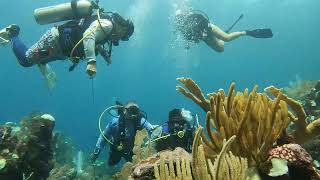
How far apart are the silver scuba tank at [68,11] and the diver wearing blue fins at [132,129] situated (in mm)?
2005

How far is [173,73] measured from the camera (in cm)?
13225

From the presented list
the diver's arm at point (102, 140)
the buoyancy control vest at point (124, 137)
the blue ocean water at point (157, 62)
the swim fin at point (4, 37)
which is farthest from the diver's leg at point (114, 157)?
the blue ocean water at point (157, 62)

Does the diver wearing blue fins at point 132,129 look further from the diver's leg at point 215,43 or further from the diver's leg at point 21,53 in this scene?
the diver's leg at point 215,43

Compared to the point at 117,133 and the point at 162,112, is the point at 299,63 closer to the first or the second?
the point at 162,112

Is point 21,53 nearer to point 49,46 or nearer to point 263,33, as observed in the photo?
point 49,46

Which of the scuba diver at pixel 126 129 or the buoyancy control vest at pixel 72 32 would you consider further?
the scuba diver at pixel 126 129

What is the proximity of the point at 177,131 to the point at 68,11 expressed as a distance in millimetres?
3266

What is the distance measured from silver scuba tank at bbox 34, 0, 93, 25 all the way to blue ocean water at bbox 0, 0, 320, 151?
51.9 metres

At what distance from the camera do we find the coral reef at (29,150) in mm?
7492

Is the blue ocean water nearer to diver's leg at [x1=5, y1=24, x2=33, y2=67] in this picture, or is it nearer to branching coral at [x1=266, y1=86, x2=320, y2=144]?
diver's leg at [x1=5, y1=24, x2=33, y2=67]

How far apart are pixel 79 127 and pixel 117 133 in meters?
115

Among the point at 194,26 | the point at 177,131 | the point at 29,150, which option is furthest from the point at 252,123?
the point at 194,26

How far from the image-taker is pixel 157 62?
114312mm

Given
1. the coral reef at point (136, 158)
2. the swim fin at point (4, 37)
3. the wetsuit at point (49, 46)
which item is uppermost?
the swim fin at point (4, 37)
